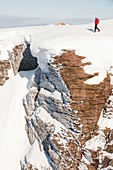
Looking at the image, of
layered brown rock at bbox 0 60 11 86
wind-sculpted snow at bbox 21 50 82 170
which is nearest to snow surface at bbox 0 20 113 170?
layered brown rock at bbox 0 60 11 86

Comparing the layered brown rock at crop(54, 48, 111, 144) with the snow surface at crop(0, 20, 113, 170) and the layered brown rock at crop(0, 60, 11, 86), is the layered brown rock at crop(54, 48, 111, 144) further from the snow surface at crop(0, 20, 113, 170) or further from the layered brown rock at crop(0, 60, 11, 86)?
the layered brown rock at crop(0, 60, 11, 86)

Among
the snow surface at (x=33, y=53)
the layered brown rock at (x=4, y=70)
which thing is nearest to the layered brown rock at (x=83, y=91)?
the snow surface at (x=33, y=53)

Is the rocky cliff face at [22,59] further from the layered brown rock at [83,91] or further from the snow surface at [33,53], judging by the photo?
the layered brown rock at [83,91]

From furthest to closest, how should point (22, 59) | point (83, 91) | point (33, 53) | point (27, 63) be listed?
point (27, 63) → point (22, 59) → point (33, 53) → point (83, 91)

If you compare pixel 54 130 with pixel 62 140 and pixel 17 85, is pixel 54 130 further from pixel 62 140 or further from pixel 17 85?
pixel 17 85

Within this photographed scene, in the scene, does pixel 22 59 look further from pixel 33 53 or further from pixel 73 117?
pixel 73 117

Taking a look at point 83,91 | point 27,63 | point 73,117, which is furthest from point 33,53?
point 73,117
